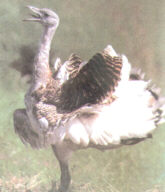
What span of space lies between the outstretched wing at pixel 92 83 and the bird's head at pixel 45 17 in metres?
0.14

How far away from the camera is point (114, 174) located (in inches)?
42.7

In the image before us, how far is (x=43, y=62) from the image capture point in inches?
40.8

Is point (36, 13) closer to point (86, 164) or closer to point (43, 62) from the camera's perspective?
point (43, 62)

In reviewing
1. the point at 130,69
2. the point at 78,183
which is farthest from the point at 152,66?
the point at 78,183

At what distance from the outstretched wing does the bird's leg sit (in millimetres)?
116

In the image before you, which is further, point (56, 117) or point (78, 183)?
point (78, 183)

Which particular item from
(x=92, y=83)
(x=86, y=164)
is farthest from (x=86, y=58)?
(x=86, y=164)

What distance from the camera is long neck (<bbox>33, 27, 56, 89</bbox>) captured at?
103cm

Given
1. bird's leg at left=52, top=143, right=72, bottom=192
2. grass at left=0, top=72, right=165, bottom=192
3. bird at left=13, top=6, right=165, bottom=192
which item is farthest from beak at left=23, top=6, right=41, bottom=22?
bird's leg at left=52, top=143, right=72, bottom=192

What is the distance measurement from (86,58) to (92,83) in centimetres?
9

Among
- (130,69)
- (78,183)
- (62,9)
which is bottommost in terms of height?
(78,183)

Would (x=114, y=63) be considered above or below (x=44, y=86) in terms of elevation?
above

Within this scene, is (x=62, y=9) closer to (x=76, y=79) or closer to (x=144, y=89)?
(x=76, y=79)

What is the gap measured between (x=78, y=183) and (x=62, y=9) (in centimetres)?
47
